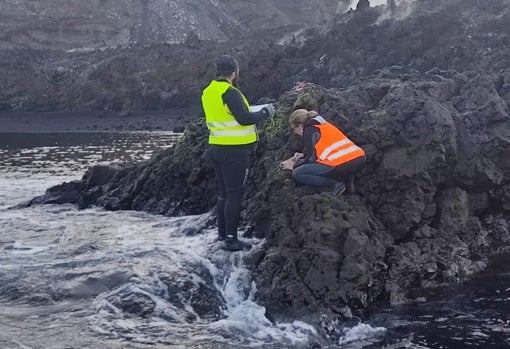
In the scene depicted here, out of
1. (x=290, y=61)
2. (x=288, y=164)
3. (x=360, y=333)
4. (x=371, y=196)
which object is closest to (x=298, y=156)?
(x=288, y=164)

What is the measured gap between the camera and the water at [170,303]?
6895 mm

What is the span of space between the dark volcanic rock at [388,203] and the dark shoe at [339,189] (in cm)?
17

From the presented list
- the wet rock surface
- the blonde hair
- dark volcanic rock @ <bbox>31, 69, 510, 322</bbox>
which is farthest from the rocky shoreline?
the blonde hair

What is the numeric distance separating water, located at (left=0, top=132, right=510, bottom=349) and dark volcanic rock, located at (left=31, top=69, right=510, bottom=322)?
402 millimetres

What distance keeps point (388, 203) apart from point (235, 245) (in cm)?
234

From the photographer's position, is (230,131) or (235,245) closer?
(230,131)

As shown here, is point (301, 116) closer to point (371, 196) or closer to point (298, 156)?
point (298, 156)

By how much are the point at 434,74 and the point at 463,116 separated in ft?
14.4

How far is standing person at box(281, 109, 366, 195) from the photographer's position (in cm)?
885

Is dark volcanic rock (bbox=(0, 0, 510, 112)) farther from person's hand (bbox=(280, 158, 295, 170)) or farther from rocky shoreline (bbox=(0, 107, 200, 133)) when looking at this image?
person's hand (bbox=(280, 158, 295, 170))

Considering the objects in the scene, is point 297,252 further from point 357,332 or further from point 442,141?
point 442,141

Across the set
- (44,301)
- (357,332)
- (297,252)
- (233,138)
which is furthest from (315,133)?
(44,301)

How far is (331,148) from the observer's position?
8836mm

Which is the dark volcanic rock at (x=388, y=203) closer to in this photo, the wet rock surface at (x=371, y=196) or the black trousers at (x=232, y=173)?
the wet rock surface at (x=371, y=196)
